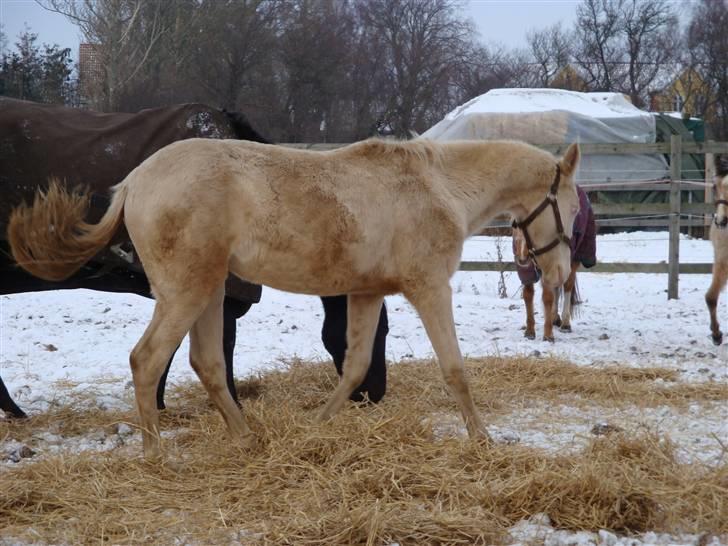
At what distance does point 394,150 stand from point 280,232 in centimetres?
93

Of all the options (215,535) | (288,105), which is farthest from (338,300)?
(288,105)

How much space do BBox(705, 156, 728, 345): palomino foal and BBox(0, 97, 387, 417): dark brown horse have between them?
13.8 ft

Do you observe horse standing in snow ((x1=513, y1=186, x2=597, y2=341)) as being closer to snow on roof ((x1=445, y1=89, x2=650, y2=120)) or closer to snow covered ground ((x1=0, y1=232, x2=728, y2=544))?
snow covered ground ((x1=0, y1=232, x2=728, y2=544))

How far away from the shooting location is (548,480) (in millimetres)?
3541

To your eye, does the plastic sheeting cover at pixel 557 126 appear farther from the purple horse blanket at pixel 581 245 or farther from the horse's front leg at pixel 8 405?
the horse's front leg at pixel 8 405

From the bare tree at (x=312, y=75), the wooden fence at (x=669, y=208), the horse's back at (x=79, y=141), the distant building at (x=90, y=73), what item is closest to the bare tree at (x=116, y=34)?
the distant building at (x=90, y=73)

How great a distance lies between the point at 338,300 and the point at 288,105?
78.4ft

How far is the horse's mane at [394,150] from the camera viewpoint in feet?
15.4

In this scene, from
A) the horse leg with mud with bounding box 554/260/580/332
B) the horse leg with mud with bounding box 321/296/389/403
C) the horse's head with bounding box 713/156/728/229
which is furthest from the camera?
the horse leg with mud with bounding box 554/260/580/332

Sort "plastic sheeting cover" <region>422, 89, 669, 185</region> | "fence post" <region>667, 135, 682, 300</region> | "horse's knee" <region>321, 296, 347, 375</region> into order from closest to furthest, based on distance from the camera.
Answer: "horse's knee" <region>321, 296, 347, 375</region>
"fence post" <region>667, 135, 682, 300</region>
"plastic sheeting cover" <region>422, 89, 669, 185</region>

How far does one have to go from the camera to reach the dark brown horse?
4.99 m

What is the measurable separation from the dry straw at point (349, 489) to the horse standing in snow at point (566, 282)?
4.16 m

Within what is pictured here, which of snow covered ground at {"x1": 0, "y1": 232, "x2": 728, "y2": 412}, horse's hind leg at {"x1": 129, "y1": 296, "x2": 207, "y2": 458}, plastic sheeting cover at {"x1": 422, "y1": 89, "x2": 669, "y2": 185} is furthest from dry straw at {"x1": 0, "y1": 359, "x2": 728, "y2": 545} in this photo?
plastic sheeting cover at {"x1": 422, "y1": 89, "x2": 669, "y2": 185}

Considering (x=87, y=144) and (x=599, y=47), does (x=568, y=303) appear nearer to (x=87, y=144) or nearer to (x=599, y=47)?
(x=87, y=144)
